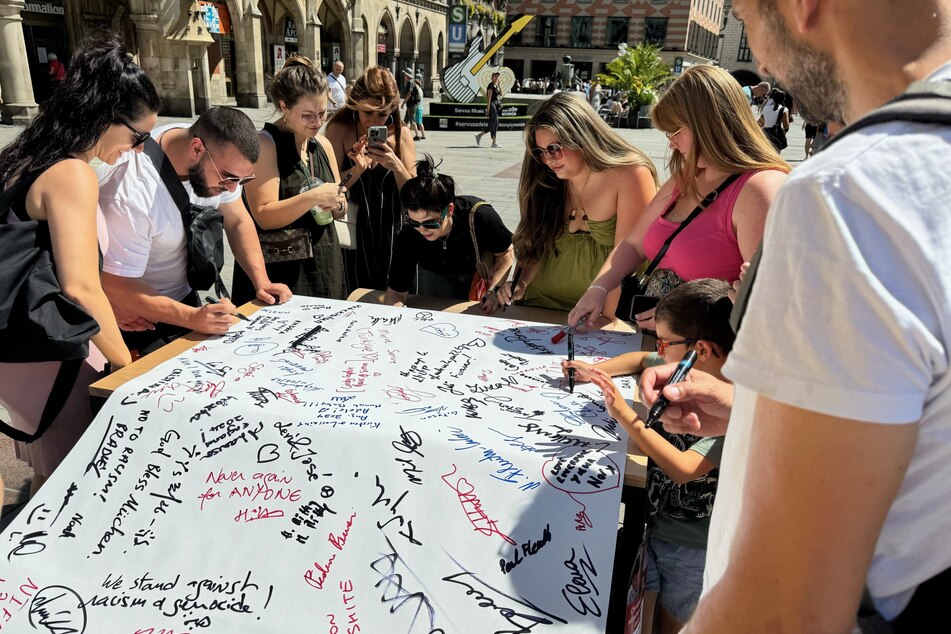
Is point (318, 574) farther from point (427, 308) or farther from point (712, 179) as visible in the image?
point (712, 179)

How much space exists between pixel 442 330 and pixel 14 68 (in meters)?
14.9

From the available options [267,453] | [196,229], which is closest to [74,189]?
[196,229]

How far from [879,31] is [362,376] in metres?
1.50

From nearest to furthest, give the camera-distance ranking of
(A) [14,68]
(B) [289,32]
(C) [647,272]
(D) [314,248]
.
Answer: (C) [647,272] < (D) [314,248] < (A) [14,68] < (B) [289,32]

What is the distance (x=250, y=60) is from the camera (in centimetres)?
2044

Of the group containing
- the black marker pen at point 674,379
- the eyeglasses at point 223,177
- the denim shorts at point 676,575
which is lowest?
the denim shorts at point 676,575

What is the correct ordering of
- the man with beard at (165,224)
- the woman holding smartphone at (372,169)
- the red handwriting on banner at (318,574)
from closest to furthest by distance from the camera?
the red handwriting on banner at (318,574) → the man with beard at (165,224) → the woman holding smartphone at (372,169)

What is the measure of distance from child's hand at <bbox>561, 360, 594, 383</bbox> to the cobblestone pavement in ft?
5.08

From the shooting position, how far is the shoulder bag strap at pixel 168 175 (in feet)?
7.14

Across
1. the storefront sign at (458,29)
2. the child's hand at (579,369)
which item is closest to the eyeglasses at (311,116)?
the child's hand at (579,369)

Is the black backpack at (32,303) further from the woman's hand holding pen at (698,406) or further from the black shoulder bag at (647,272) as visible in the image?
the black shoulder bag at (647,272)
